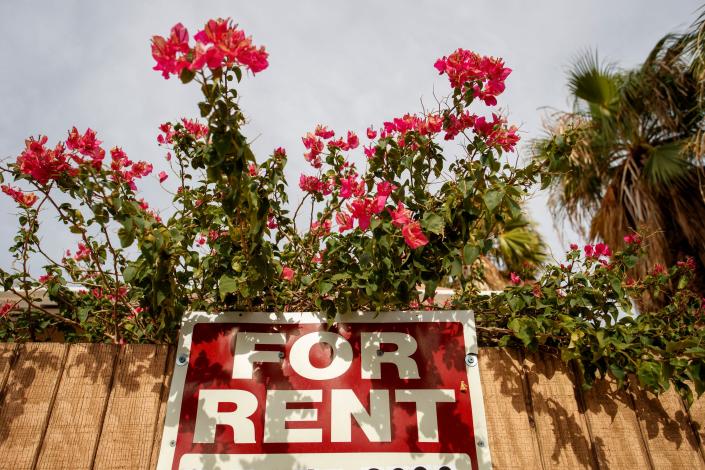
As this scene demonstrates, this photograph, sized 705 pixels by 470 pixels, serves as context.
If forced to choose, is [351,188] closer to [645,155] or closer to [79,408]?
[79,408]

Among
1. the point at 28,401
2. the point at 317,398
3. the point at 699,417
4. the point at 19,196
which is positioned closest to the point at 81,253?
the point at 19,196

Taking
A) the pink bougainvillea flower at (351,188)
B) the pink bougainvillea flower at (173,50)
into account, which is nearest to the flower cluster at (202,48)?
the pink bougainvillea flower at (173,50)

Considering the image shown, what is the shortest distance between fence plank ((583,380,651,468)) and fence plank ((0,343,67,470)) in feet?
5.87

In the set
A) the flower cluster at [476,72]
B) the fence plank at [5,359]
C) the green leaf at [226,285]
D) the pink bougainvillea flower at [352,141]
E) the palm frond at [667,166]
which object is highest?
the palm frond at [667,166]

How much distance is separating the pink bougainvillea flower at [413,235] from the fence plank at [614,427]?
0.82 meters

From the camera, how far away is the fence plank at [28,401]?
4.59 feet

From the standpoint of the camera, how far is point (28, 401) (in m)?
1.48

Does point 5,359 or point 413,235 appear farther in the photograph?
point 5,359

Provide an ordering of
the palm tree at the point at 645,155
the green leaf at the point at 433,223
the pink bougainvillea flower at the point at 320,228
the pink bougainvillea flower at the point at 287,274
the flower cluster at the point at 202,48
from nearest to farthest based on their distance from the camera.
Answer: the flower cluster at the point at 202,48 → the green leaf at the point at 433,223 → the pink bougainvillea flower at the point at 287,274 → the pink bougainvillea flower at the point at 320,228 → the palm tree at the point at 645,155

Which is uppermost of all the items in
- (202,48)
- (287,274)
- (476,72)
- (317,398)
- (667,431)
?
(476,72)

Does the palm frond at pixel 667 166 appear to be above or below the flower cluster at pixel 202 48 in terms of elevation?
above

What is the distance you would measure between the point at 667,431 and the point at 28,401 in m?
2.12

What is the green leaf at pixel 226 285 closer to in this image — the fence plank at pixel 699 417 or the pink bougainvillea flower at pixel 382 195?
the pink bougainvillea flower at pixel 382 195

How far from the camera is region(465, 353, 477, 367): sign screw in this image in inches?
62.6
